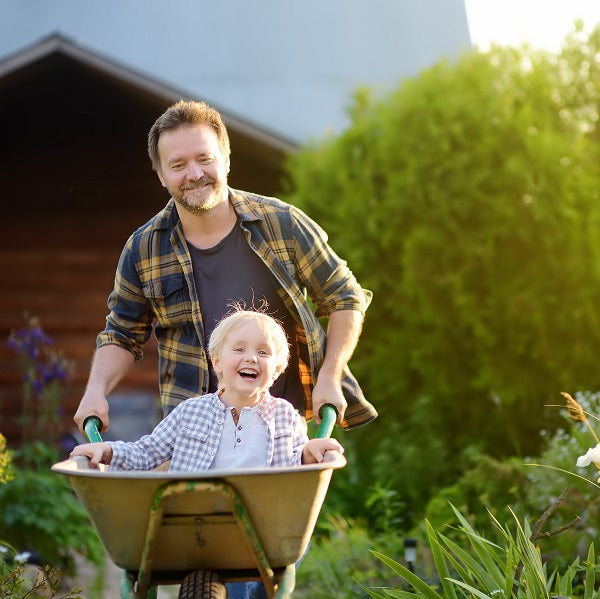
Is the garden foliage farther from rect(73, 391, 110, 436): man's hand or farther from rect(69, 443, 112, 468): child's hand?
rect(69, 443, 112, 468): child's hand

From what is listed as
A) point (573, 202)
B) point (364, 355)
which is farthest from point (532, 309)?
point (364, 355)

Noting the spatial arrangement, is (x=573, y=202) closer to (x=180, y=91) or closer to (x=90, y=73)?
(x=180, y=91)

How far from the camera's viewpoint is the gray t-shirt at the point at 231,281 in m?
3.43

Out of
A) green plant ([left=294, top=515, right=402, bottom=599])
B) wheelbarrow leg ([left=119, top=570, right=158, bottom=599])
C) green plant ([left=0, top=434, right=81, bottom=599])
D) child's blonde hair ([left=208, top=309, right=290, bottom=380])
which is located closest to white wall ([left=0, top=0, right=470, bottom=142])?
green plant ([left=294, top=515, right=402, bottom=599])

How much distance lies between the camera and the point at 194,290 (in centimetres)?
343

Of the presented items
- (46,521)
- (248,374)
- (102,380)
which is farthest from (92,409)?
(46,521)

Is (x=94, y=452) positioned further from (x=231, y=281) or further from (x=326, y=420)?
(x=231, y=281)

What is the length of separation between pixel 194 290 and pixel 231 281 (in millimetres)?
116

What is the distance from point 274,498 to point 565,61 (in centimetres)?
511

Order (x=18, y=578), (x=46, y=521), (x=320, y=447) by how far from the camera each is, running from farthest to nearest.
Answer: (x=46, y=521) < (x=18, y=578) < (x=320, y=447)

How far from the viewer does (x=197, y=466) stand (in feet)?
9.80

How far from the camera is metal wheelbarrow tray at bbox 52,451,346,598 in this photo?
2.47 m

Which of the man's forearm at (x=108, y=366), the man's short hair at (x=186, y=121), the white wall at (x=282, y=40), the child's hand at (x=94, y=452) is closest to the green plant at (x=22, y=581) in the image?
the child's hand at (x=94, y=452)

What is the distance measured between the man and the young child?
11.0 inches
